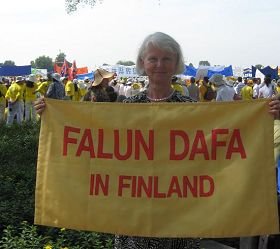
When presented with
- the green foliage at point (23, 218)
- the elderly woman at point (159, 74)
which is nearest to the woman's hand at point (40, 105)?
the elderly woman at point (159, 74)

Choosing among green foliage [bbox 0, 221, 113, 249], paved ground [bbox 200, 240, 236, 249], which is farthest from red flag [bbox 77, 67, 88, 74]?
green foliage [bbox 0, 221, 113, 249]

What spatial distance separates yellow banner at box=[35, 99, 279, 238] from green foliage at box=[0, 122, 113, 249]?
1281 millimetres

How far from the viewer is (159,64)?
310cm

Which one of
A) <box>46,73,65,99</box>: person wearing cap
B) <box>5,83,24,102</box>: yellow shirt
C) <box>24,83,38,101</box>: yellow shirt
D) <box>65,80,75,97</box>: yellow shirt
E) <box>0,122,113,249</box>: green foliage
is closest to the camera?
<box>0,122,113,249</box>: green foliage

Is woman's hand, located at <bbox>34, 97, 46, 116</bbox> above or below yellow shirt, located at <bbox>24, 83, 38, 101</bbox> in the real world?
above

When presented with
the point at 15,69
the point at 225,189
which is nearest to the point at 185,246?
the point at 225,189

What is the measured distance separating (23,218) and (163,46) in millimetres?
3338

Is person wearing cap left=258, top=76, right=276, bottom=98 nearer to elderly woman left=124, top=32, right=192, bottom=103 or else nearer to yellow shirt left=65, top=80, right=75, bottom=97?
yellow shirt left=65, top=80, right=75, bottom=97

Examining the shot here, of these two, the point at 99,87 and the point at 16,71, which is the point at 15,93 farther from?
the point at 16,71

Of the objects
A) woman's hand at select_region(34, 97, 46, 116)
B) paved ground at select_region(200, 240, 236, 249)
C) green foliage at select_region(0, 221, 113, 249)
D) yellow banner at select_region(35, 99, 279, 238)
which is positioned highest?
woman's hand at select_region(34, 97, 46, 116)

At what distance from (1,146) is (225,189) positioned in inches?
319

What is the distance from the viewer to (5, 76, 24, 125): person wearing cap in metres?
18.9

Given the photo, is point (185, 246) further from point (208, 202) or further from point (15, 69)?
point (15, 69)

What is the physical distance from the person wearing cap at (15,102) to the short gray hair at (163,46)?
1583 centimetres
